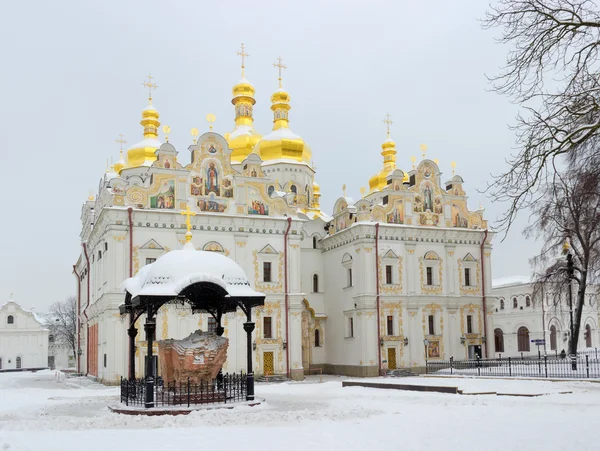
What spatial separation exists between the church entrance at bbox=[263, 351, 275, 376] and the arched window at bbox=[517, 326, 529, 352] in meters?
34.5

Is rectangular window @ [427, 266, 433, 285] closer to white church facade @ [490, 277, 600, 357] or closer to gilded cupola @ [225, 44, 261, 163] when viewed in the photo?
gilded cupola @ [225, 44, 261, 163]

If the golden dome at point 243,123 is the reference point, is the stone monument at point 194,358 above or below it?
below

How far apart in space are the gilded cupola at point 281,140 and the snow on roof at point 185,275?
89.9 ft

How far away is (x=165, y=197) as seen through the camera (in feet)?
117

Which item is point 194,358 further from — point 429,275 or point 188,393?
point 429,275

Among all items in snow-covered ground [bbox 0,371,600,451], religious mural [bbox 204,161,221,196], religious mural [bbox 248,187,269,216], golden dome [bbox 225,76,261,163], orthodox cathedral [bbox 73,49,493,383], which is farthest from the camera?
golden dome [bbox 225,76,261,163]

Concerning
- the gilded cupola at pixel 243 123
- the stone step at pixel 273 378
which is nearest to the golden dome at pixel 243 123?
the gilded cupola at pixel 243 123

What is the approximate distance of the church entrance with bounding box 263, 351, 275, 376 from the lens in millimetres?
36719

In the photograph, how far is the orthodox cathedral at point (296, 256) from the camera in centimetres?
3503

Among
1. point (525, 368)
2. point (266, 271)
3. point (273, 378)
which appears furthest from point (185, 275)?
point (525, 368)

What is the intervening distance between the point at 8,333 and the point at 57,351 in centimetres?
2094

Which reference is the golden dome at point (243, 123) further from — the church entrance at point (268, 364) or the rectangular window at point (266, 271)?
the church entrance at point (268, 364)

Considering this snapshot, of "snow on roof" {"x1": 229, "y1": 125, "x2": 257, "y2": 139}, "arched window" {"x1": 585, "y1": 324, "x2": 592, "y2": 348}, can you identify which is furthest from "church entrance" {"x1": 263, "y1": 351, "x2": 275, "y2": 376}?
"arched window" {"x1": 585, "y1": 324, "x2": 592, "y2": 348}

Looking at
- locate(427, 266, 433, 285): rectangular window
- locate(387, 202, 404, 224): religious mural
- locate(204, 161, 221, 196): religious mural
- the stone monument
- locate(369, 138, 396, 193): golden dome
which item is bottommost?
the stone monument
